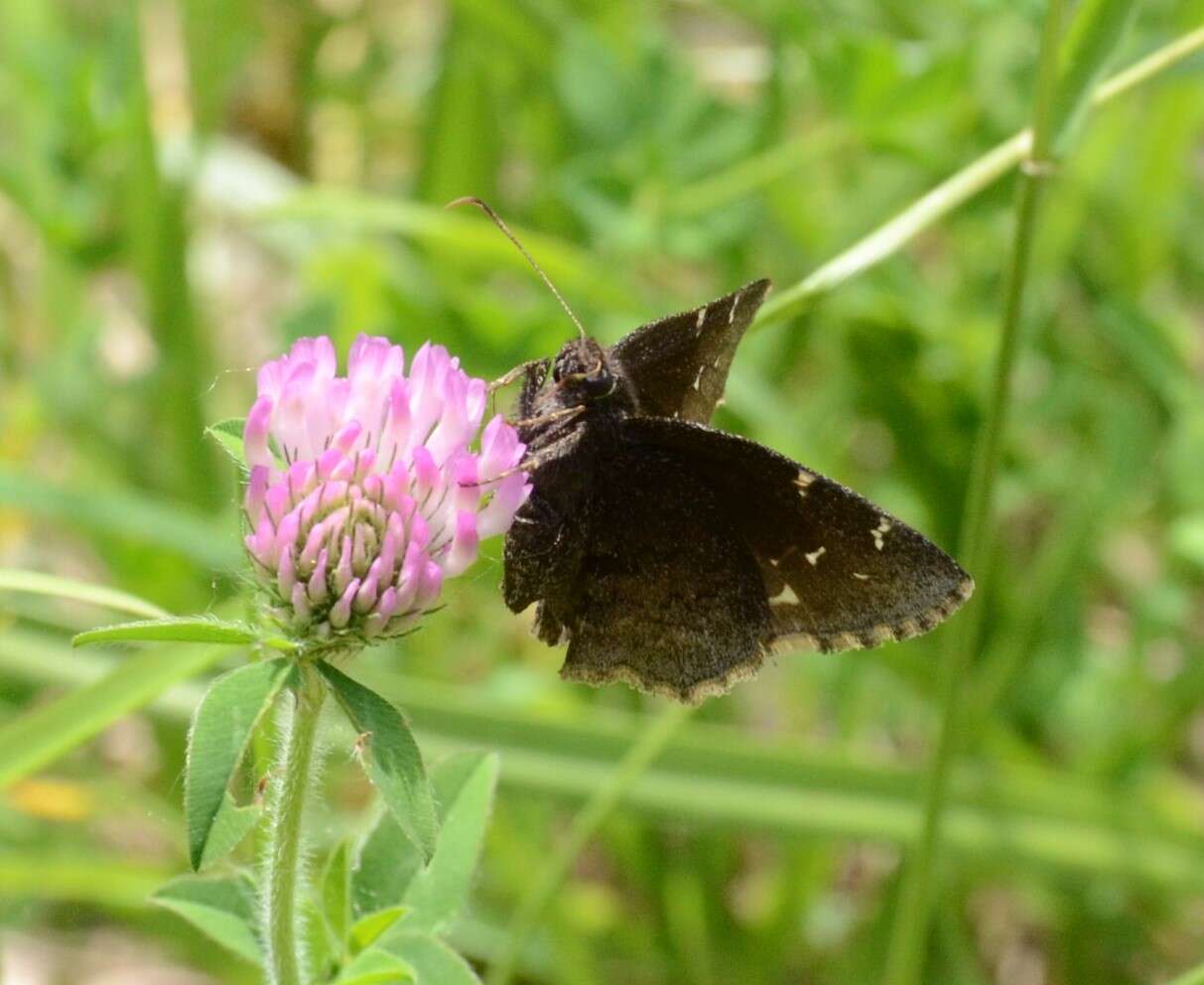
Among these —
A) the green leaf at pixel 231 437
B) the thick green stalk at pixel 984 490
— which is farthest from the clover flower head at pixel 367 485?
the thick green stalk at pixel 984 490

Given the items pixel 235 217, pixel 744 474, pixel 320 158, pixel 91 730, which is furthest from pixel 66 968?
pixel 320 158

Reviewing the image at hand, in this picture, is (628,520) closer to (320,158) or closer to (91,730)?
(91,730)

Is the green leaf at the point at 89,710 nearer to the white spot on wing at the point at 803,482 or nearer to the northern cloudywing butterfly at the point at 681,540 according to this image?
the northern cloudywing butterfly at the point at 681,540

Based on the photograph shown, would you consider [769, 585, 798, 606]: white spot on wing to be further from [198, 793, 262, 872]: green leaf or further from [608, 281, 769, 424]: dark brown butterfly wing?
[198, 793, 262, 872]: green leaf

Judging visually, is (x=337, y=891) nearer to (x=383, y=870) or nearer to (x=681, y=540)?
(x=383, y=870)

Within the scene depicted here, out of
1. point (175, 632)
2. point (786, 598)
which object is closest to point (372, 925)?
point (175, 632)
